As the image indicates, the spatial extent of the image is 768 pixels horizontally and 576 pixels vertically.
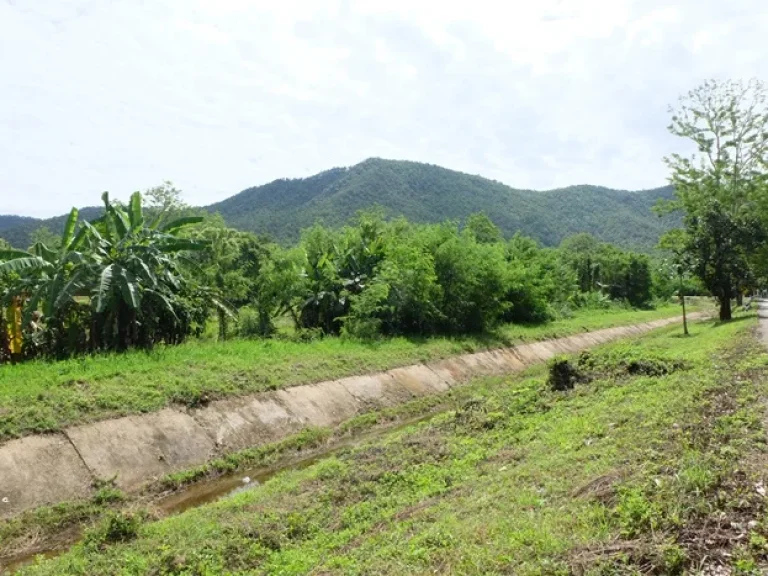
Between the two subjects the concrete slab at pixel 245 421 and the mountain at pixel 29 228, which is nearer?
the concrete slab at pixel 245 421

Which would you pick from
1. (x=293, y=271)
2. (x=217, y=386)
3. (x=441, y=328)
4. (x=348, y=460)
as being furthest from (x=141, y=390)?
(x=441, y=328)

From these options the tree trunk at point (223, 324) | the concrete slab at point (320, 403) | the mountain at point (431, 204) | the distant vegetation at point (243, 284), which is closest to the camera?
the concrete slab at point (320, 403)

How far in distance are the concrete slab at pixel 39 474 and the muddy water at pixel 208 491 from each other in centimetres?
106

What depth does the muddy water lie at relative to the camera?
847 centimetres

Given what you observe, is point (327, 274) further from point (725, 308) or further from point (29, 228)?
point (29, 228)

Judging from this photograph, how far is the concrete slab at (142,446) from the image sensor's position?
36.4 feet

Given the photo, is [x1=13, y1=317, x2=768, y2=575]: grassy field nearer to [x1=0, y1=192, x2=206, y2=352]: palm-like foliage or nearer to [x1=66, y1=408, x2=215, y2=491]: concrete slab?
[x1=66, y1=408, x2=215, y2=491]: concrete slab

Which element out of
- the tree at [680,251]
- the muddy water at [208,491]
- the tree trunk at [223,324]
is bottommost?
the muddy water at [208,491]

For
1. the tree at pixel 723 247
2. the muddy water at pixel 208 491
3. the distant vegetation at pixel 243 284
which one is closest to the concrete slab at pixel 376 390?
the muddy water at pixel 208 491

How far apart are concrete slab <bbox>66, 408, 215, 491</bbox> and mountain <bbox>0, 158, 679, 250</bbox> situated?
87.2 metres

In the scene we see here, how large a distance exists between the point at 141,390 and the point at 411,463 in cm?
705

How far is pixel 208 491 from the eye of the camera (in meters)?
11.4

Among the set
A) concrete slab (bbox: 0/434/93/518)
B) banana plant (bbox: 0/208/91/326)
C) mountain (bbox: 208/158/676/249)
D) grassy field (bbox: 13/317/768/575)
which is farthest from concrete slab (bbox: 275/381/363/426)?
mountain (bbox: 208/158/676/249)

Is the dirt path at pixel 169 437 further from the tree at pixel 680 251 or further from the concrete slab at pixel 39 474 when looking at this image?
the tree at pixel 680 251
